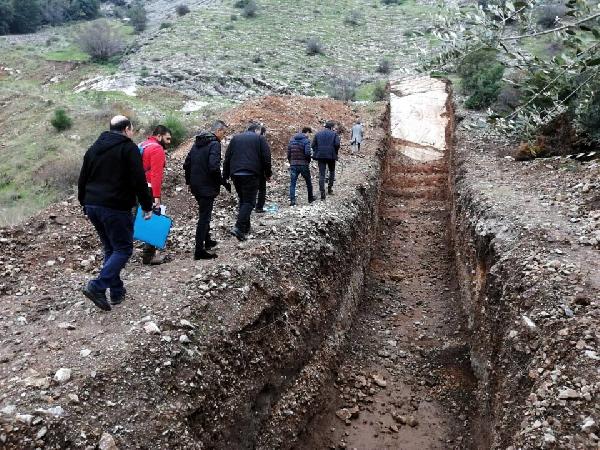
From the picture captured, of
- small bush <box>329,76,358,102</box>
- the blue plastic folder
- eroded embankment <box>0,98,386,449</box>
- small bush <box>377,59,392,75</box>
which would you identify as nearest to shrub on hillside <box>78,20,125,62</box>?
small bush <box>329,76,358,102</box>

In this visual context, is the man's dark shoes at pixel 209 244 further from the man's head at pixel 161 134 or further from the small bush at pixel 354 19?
the small bush at pixel 354 19

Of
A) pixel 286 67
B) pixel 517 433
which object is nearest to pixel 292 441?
pixel 517 433

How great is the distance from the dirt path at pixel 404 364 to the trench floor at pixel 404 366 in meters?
0.02

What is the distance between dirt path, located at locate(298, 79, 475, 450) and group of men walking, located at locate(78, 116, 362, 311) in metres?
3.17

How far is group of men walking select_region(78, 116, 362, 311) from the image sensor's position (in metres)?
5.75

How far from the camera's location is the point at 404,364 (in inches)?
381

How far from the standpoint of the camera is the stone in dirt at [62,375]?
192 inches

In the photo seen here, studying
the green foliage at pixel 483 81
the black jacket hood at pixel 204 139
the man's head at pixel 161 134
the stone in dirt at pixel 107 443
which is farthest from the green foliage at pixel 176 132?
the stone in dirt at pixel 107 443

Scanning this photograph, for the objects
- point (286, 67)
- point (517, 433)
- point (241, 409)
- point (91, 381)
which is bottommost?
point (286, 67)

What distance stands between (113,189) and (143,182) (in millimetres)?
318

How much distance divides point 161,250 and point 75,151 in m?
13.0

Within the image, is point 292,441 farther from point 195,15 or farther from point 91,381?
point 195,15

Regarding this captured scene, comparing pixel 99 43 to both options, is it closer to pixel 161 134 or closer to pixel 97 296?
pixel 161 134

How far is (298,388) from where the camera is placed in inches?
300
